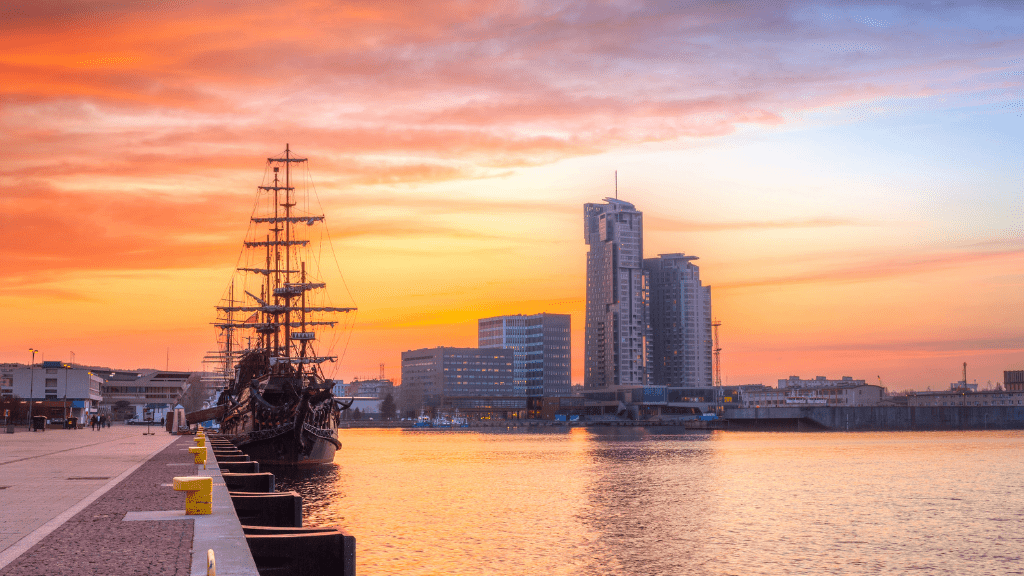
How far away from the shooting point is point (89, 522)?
66.8 feet

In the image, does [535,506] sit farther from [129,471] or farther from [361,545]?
[129,471]

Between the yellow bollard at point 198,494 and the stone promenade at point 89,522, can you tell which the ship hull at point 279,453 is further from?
the yellow bollard at point 198,494

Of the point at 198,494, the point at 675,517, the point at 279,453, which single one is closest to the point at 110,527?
the point at 198,494

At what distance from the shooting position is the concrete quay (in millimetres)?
14922

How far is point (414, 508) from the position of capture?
183 feet

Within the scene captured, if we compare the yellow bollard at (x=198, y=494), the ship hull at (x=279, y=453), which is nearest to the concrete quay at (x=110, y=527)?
the yellow bollard at (x=198, y=494)

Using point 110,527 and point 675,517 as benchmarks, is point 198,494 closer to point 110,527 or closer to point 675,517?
point 110,527

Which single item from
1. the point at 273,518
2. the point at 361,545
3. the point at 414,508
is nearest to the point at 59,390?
the point at 414,508

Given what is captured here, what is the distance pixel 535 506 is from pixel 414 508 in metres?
7.44

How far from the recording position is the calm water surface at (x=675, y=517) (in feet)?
122

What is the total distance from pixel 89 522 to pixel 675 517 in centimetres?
3673

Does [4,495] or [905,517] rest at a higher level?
[4,495]

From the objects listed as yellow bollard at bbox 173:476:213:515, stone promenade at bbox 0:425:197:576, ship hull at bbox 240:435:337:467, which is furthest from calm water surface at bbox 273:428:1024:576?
yellow bollard at bbox 173:476:213:515

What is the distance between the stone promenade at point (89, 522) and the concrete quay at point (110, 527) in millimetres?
17
